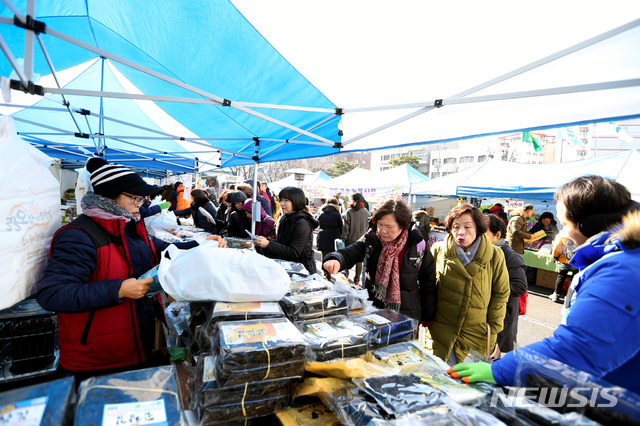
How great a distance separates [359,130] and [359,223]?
4.22 metres

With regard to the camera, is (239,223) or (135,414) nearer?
(135,414)

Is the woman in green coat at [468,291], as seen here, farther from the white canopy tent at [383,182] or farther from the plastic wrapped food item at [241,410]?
the white canopy tent at [383,182]

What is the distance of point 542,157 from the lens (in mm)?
42438

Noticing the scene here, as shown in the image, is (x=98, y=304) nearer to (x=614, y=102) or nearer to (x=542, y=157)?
(x=614, y=102)

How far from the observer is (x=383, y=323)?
5.13 ft

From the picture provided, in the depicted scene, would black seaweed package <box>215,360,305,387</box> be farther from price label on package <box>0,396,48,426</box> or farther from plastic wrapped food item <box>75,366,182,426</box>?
price label on package <box>0,396,48,426</box>

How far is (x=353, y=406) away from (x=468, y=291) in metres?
1.70

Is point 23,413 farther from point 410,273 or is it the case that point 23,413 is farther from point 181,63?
point 181,63

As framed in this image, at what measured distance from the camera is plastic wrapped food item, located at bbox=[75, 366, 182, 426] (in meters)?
0.86

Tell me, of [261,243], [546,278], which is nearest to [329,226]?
[261,243]

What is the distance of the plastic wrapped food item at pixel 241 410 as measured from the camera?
1.04m

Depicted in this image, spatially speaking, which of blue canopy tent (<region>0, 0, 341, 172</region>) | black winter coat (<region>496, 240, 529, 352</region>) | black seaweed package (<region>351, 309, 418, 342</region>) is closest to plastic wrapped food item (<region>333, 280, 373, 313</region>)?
black seaweed package (<region>351, 309, 418, 342</region>)

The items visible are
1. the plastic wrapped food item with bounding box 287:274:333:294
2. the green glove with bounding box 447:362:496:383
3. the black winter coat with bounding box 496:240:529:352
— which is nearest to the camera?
the green glove with bounding box 447:362:496:383

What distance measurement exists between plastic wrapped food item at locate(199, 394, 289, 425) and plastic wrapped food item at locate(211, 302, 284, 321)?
30 centimetres
